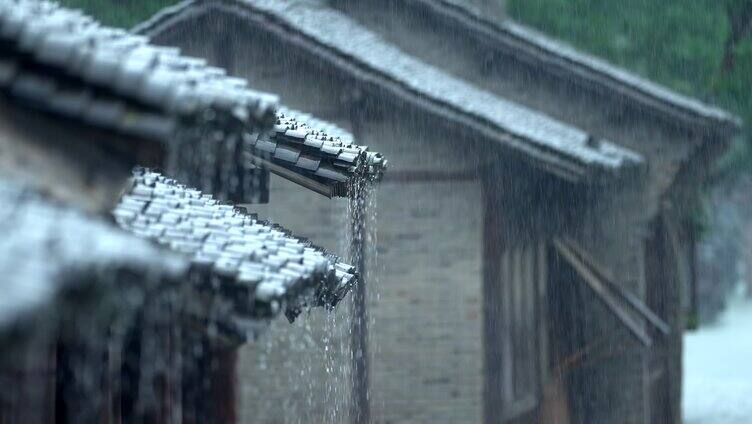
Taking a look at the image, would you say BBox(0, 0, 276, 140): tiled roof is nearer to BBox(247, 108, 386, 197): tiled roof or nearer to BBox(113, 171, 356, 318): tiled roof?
BBox(113, 171, 356, 318): tiled roof

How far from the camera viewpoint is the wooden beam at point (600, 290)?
1320 cm

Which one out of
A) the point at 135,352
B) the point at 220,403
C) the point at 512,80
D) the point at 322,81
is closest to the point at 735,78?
the point at 512,80

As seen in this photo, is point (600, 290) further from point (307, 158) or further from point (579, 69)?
point (307, 158)

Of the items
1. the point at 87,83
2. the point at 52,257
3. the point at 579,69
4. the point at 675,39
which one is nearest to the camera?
the point at 52,257

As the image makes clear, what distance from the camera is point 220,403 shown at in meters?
6.65

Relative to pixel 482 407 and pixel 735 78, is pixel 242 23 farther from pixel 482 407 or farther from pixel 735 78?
pixel 735 78

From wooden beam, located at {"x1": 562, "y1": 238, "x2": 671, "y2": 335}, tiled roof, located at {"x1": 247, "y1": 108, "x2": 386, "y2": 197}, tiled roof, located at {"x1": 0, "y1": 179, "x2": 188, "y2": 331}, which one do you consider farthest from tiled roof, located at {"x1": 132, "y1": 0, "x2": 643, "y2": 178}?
tiled roof, located at {"x1": 0, "y1": 179, "x2": 188, "y2": 331}

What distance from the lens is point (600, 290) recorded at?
13.4 metres

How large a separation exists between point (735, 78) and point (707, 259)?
14.1 metres

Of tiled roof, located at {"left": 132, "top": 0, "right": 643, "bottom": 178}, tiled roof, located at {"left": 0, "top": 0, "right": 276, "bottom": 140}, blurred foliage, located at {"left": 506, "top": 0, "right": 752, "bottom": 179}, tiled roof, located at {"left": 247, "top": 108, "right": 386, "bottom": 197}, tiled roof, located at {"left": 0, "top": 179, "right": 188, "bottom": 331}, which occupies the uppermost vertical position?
blurred foliage, located at {"left": 506, "top": 0, "right": 752, "bottom": 179}

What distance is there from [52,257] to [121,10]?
65.3 ft

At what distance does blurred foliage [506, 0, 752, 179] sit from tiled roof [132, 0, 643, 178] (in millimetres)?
6723

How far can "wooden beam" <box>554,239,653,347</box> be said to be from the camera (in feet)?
43.3

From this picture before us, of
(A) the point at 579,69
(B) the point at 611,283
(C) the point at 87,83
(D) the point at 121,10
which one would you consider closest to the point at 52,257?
(C) the point at 87,83
